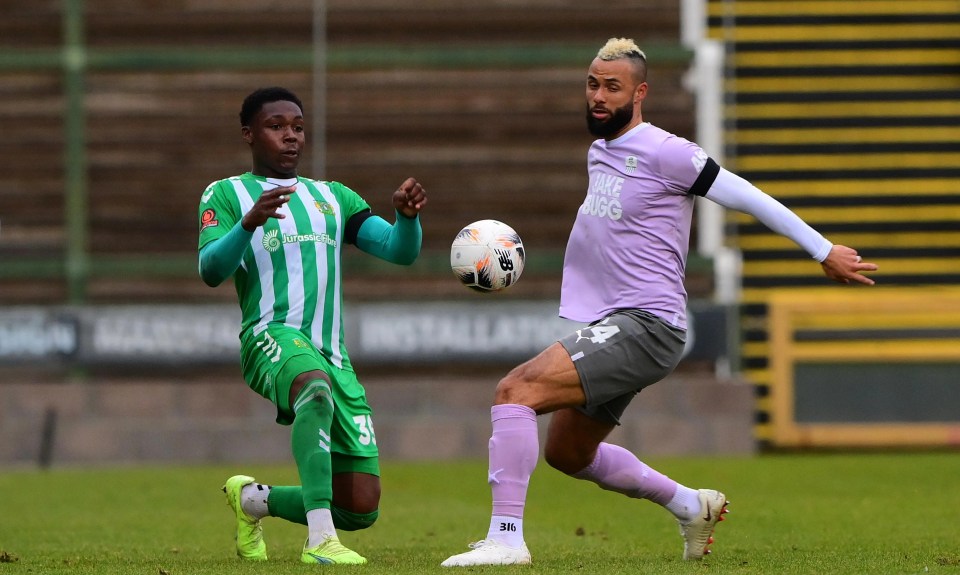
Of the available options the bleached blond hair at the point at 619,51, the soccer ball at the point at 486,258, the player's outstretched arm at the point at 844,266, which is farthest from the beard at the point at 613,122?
the player's outstretched arm at the point at 844,266

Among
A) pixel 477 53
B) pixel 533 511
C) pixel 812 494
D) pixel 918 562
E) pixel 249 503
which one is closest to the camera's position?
pixel 918 562

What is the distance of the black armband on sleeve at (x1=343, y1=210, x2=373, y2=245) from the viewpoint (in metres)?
7.17

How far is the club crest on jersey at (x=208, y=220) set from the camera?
681 cm

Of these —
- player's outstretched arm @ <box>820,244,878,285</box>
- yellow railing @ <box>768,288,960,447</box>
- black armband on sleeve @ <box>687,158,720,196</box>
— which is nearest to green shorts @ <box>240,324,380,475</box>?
black armband on sleeve @ <box>687,158,720,196</box>

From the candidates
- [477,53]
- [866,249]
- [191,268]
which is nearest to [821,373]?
[866,249]

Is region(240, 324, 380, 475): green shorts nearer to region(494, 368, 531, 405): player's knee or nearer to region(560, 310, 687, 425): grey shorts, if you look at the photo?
region(494, 368, 531, 405): player's knee

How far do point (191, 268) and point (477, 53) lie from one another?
3500 mm

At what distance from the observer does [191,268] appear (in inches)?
651

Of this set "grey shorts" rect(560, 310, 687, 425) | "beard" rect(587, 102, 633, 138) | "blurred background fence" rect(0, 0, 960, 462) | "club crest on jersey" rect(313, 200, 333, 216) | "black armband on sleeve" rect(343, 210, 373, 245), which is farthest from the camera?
"blurred background fence" rect(0, 0, 960, 462)

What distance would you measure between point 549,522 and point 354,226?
9.17 ft

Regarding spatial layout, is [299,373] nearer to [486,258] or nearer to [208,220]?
[208,220]

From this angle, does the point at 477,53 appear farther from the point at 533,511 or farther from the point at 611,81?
the point at 611,81

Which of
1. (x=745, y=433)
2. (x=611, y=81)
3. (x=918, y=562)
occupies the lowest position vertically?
(x=745, y=433)

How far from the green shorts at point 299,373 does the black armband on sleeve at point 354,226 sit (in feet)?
1.91
